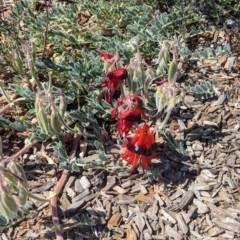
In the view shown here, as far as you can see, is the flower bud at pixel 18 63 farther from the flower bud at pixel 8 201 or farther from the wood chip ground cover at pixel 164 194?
the flower bud at pixel 8 201

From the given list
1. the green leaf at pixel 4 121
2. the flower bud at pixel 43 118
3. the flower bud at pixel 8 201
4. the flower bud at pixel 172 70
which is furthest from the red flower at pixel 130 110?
the green leaf at pixel 4 121

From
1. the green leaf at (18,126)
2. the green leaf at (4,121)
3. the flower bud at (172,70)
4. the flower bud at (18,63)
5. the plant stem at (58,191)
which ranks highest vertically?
the flower bud at (18,63)

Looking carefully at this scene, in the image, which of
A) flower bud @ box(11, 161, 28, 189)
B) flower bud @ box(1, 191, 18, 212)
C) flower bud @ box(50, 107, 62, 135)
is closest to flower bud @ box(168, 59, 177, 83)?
flower bud @ box(50, 107, 62, 135)

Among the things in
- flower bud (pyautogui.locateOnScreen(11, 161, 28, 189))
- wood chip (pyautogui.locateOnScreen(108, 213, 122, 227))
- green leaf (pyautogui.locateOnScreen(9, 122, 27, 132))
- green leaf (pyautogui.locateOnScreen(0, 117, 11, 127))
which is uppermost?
flower bud (pyautogui.locateOnScreen(11, 161, 28, 189))

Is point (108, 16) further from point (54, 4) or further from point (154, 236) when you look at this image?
point (154, 236)

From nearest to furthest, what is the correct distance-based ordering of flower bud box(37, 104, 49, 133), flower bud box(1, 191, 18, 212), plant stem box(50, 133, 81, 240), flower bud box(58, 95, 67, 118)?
flower bud box(1, 191, 18, 212), flower bud box(37, 104, 49, 133), flower bud box(58, 95, 67, 118), plant stem box(50, 133, 81, 240)

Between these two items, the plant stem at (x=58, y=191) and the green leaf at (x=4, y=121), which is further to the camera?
the green leaf at (x=4, y=121)

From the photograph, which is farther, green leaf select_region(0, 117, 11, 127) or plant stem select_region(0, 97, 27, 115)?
plant stem select_region(0, 97, 27, 115)

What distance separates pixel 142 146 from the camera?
8.87 ft

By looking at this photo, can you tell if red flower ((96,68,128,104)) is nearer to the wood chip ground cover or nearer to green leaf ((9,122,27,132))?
the wood chip ground cover

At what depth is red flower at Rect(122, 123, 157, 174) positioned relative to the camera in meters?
2.69

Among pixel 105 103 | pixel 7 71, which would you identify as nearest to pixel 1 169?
pixel 105 103

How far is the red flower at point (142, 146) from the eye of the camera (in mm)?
2686

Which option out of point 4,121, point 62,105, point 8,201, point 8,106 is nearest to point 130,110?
point 62,105
